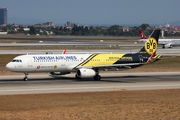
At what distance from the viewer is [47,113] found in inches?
1273

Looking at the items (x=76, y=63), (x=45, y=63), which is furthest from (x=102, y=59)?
(x=45, y=63)

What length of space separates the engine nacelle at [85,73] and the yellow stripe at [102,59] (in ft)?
5.67

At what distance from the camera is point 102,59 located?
2233 inches

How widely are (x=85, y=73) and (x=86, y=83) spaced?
2195 millimetres

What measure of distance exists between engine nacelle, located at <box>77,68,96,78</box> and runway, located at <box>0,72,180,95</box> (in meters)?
0.71

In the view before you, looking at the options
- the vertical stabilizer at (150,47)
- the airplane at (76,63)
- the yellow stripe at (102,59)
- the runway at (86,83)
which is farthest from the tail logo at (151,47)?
the yellow stripe at (102,59)

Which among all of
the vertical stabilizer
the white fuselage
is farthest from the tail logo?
the white fuselage

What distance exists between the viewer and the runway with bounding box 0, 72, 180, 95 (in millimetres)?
46125

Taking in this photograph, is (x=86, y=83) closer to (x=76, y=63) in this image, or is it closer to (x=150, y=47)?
(x=76, y=63)

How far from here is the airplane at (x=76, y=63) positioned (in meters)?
53.0

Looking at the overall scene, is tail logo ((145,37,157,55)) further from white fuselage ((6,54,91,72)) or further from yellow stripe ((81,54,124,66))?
white fuselage ((6,54,91,72))

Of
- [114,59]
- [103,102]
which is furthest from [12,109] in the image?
[114,59]

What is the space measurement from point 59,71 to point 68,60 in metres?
1.75

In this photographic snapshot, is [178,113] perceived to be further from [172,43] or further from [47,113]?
[172,43]
